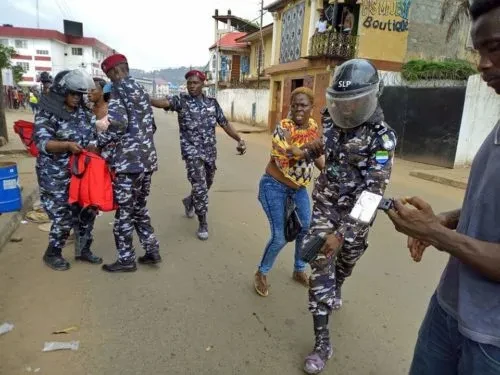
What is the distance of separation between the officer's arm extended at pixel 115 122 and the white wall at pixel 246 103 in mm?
18428

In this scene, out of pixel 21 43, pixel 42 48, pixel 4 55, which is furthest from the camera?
pixel 42 48

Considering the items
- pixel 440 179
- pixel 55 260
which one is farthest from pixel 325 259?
pixel 440 179

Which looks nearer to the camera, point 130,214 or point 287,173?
point 287,173

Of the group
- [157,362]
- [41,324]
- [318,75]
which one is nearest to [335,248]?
[157,362]

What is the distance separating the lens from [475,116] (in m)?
9.62

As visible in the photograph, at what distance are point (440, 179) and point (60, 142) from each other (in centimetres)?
767

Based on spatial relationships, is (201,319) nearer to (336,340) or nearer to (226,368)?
(226,368)

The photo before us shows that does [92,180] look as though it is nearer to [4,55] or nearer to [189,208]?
[189,208]

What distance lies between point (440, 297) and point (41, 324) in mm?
2568

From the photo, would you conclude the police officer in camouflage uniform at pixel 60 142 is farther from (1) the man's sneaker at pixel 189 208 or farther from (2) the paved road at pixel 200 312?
(1) the man's sneaker at pixel 189 208

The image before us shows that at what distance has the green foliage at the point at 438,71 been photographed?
10531mm

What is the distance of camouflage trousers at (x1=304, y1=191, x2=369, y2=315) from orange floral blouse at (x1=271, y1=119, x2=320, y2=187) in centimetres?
56

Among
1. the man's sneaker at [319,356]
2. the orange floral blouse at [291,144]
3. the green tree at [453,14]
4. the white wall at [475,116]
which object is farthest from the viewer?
the green tree at [453,14]

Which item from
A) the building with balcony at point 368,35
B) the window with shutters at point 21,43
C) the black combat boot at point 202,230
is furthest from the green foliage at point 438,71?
the window with shutters at point 21,43
